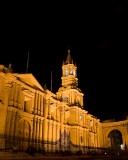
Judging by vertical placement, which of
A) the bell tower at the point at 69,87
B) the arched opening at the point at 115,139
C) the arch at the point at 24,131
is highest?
the bell tower at the point at 69,87

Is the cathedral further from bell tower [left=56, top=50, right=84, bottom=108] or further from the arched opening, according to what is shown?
the arched opening

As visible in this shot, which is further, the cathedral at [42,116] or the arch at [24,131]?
the arch at [24,131]

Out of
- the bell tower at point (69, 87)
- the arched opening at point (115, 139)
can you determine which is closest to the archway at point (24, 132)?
the bell tower at point (69, 87)

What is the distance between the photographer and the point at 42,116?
35531mm

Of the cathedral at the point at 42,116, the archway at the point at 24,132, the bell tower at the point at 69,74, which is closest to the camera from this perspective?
the cathedral at the point at 42,116

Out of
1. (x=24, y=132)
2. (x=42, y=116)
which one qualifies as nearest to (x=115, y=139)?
(x=42, y=116)

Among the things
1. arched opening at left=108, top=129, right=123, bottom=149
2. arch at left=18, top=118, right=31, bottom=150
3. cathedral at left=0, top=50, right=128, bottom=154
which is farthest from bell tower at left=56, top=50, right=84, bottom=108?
arched opening at left=108, top=129, right=123, bottom=149

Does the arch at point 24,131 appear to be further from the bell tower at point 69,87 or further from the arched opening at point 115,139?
the arched opening at point 115,139

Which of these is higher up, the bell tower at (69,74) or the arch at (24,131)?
the bell tower at (69,74)

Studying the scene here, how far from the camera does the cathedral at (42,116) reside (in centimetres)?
2820

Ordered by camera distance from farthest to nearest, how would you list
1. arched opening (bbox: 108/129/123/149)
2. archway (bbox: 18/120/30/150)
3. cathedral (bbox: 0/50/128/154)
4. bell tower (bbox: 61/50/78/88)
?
1. arched opening (bbox: 108/129/123/149)
2. bell tower (bbox: 61/50/78/88)
3. archway (bbox: 18/120/30/150)
4. cathedral (bbox: 0/50/128/154)

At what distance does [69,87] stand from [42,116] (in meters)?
15.0

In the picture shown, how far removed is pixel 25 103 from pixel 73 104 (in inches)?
598

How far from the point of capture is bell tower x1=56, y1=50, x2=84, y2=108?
48.1 m
